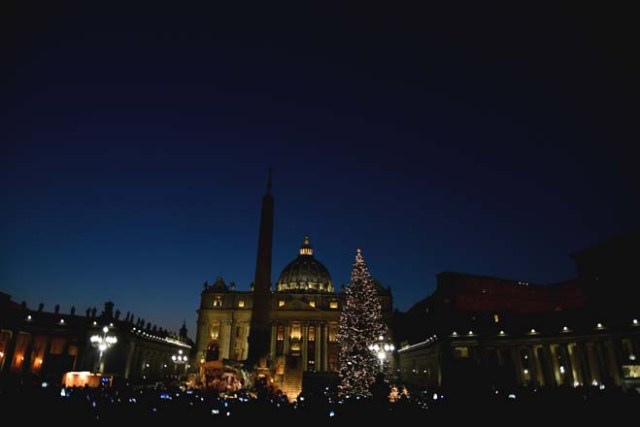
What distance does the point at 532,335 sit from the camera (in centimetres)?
4244

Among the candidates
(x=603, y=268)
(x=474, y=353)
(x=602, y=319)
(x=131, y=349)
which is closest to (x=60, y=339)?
(x=131, y=349)

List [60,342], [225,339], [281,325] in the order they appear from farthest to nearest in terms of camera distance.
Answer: [281,325] < [225,339] < [60,342]

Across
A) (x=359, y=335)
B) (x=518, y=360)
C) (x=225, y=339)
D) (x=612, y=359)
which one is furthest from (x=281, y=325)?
(x=612, y=359)

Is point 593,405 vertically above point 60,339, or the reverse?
point 60,339

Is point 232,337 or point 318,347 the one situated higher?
point 232,337

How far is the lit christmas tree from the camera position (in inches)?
1334

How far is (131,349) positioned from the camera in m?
52.2

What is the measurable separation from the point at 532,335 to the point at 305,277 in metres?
71.7

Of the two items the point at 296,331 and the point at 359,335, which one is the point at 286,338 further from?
the point at 359,335

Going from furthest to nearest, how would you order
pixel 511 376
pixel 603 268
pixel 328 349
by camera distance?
pixel 328 349 < pixel 603 268 < pixel 511 376

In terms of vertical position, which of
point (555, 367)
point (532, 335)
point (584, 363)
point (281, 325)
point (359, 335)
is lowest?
point (555, 367)

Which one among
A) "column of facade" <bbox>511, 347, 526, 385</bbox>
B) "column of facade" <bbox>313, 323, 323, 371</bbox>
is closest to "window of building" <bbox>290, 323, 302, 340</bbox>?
"column of facade" <bbox>313, 323, 323, 371</bbox>

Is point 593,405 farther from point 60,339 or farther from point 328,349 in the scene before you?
point 328,349

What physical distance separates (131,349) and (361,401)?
47984 mm
